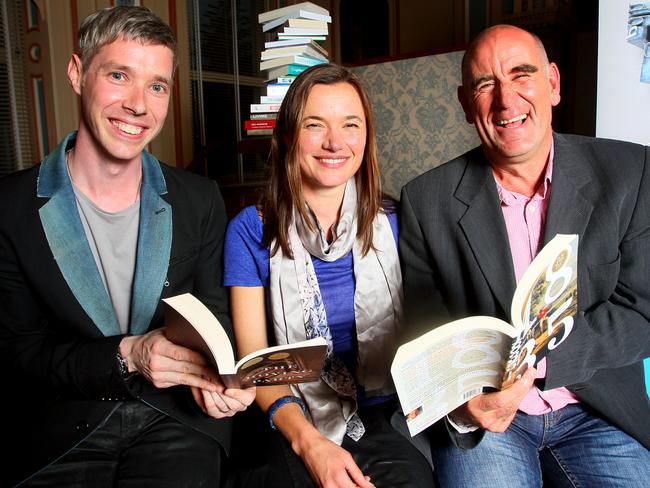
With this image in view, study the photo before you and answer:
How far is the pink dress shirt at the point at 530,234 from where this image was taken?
1433 mm

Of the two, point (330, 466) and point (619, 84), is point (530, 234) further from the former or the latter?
point (619, 84)

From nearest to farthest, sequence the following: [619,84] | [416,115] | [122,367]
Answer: [122,367] < [619,84] < [416,115]

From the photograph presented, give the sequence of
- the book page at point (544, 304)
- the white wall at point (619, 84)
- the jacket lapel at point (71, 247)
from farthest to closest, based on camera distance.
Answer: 1. the white wall at point (619, 84)
2. the jacket lapel at point (71, 247)
3. the book page at point (544, 304)

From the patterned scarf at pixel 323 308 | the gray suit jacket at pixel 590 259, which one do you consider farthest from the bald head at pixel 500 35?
the patterned scarf at pixel 323 308

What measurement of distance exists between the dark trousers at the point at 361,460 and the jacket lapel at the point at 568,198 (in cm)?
64

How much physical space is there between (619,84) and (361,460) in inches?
67.7

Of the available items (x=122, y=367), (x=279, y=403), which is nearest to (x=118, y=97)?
(x=122, y=367)

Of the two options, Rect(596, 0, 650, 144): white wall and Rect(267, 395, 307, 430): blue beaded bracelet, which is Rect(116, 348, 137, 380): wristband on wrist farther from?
Rect(596, 0, 650, 144): white wall

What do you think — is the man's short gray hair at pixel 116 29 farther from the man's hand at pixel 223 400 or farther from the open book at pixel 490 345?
the open book at pixel 490 345

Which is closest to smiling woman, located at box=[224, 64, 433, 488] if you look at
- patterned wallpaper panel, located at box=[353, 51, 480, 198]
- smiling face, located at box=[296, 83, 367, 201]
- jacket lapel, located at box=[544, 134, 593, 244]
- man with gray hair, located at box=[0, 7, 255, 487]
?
smiling face, located at box=[296, 83, 367, 201]

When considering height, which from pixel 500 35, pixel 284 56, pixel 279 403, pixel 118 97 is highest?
pixel 284 56

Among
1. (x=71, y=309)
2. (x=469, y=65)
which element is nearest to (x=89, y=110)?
(x=71, y=309)

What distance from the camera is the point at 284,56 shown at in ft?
8.61

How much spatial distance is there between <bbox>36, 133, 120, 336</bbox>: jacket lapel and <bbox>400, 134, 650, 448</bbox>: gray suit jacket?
88 cm
